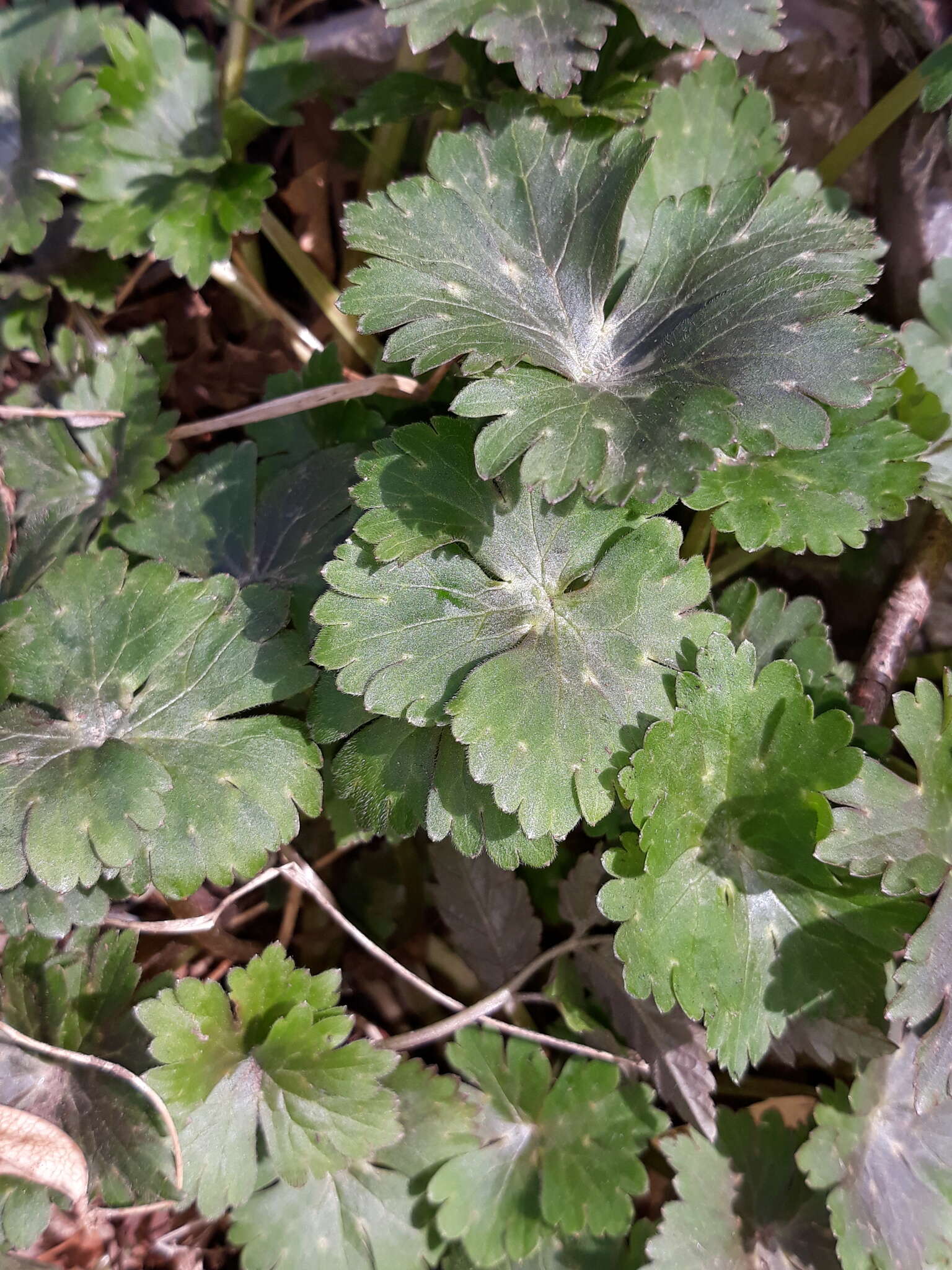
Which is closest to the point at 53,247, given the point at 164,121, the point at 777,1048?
the point at 164,121

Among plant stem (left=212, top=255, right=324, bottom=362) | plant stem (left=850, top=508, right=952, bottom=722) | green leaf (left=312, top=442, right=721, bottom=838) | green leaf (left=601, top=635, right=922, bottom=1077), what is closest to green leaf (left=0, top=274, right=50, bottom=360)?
plant stem (left=212, top=255, right=324, bottom=362)

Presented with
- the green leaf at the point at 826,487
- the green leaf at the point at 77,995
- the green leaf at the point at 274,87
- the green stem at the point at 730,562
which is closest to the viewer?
the green leaf at the point at 826,487

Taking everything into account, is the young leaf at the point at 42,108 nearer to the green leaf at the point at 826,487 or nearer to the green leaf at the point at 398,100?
the green leaf at the point at 398,100

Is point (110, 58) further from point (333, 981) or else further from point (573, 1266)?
point (573, 1266)

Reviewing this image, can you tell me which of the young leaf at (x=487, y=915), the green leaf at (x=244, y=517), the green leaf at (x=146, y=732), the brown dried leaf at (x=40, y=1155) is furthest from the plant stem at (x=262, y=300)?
the brown dried leaf at (x=40, y=1155)

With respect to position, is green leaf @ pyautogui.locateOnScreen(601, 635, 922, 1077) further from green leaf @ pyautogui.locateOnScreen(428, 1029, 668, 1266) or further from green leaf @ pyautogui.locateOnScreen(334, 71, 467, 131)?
green leaf @ pyautogui.locateOnScreen(334, 71, 467, 131)

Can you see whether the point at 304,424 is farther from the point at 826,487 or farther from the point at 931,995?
the point at 931,995

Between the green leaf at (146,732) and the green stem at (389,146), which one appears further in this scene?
the green stem at (389,146)
